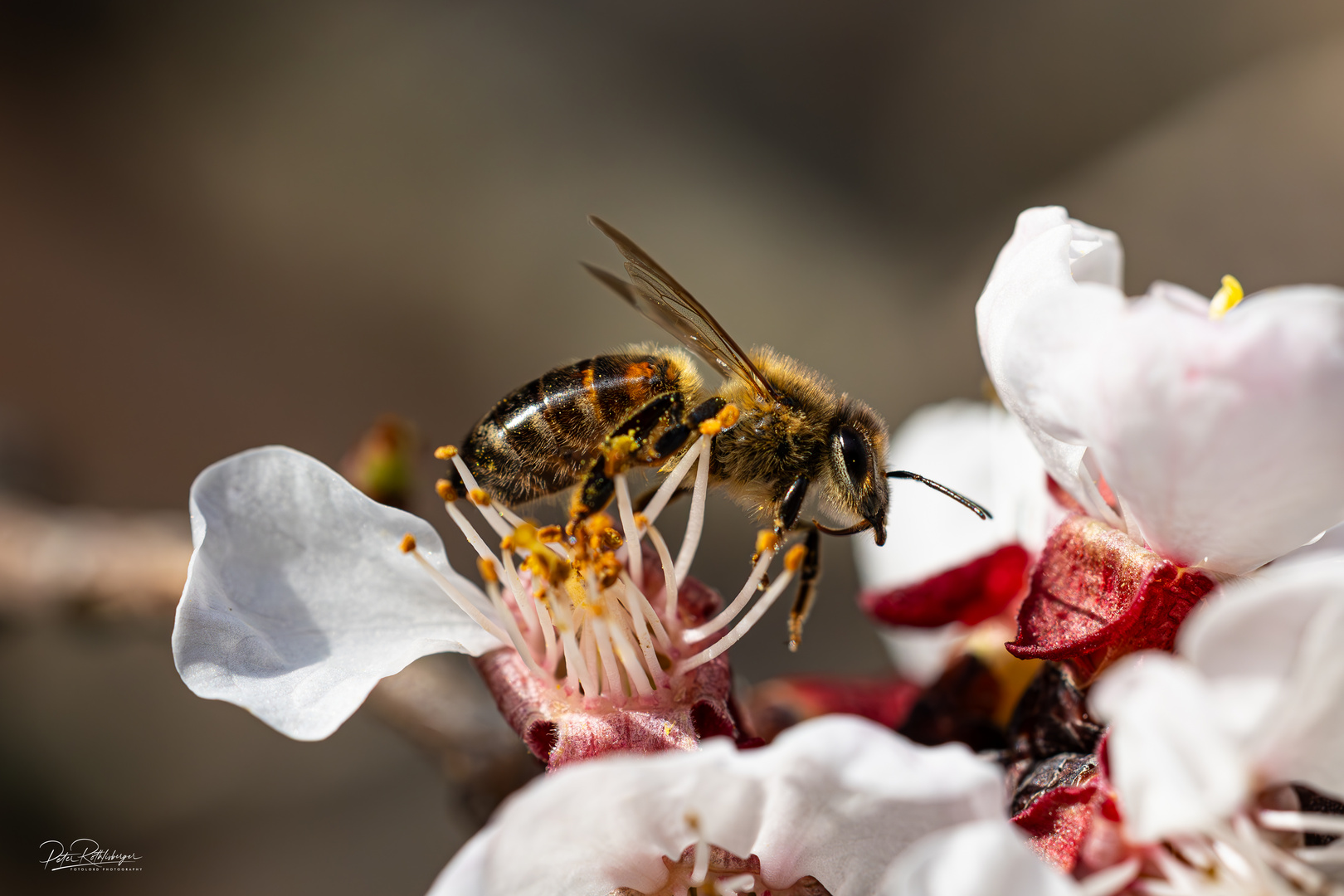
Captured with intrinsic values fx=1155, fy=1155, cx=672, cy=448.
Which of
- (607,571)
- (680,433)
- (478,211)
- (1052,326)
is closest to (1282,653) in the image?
(1052,326)

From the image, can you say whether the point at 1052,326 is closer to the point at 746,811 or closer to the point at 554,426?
the point at 746,811

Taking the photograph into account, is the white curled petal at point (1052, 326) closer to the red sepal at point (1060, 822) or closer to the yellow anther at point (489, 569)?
the red sepal at point (1060, 822)

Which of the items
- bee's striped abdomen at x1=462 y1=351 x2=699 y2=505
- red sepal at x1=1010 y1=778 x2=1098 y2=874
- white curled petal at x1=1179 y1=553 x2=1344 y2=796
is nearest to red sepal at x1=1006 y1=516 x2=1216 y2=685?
red sepal at x1=1010 y1=778 x2=1098 y2=874

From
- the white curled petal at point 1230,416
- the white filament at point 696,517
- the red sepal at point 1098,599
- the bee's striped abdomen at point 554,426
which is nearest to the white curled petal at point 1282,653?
the white curled petal at point 1230,416

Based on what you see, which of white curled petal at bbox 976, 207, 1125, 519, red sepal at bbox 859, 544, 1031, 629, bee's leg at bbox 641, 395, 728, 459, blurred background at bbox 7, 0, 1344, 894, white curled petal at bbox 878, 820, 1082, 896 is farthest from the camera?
blurred background at bbox 7, 0, 1344, 894

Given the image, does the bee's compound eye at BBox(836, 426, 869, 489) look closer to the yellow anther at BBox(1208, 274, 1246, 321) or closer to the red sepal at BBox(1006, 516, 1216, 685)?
the red sepal at BBox(1006, 516, 1216, 685)
